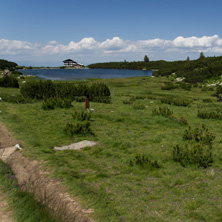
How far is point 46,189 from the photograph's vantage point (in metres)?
5.66

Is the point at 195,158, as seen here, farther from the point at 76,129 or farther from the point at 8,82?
the point at 8,82

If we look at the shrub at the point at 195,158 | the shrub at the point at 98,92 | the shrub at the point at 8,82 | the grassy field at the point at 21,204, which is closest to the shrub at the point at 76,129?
the grassy field at the point at 21,204

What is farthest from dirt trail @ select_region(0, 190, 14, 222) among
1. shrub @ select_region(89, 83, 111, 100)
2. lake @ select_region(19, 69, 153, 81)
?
lake @ select_region(19, 69, 153, 81)

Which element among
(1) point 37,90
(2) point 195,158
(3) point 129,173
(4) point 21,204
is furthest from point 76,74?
(4) point 21,204

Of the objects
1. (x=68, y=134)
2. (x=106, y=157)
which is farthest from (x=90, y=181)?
(x=68, y=134)

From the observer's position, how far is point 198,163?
720 centimetres

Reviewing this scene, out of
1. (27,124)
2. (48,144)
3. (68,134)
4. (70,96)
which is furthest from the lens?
(70,96)

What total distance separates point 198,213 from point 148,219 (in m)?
1.17

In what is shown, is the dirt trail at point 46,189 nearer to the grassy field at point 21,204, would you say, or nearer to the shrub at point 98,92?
the grassy field at point 21,204

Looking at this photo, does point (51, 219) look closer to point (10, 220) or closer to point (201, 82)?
point (10, 220)

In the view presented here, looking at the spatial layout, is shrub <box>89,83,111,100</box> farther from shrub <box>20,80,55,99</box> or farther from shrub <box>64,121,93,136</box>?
shrub <box>64,121,93,136</box>

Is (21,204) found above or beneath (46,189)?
beneath

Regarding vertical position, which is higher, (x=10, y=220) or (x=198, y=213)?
(x=198, y=213)

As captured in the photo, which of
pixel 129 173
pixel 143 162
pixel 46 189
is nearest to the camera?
pixel 46 189
